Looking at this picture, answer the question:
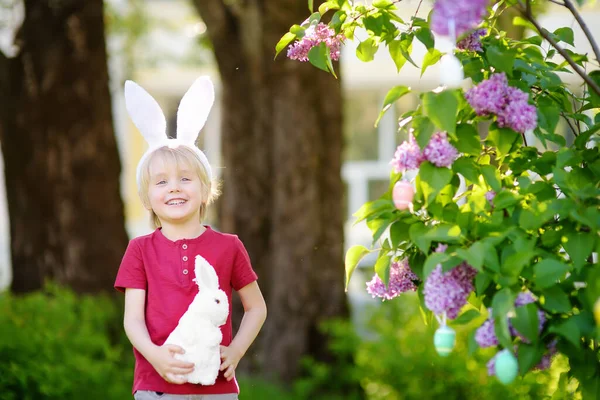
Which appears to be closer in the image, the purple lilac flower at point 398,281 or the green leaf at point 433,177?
the green leaf at point 433,177

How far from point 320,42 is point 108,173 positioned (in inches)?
177

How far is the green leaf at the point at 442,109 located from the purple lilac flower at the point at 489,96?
0.36ft

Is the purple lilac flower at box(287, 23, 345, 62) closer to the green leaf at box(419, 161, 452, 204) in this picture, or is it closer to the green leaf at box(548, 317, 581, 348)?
the green leaf at box(419, 161, 452, 204)

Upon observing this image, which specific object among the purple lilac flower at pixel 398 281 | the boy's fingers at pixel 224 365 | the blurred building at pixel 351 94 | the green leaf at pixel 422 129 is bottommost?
the boy's fingers at pixel 224 365

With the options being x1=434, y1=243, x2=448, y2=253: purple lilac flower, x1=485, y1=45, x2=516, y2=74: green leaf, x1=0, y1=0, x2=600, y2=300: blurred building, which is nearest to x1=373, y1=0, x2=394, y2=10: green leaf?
x1=485, y1=45, x2=516, y2=74: green leaf

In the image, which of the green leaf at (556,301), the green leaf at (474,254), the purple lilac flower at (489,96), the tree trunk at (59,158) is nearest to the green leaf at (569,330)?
the green leaf at (556,301)

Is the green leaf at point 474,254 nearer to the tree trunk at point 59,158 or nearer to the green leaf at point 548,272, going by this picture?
the green leaf at point 548,272

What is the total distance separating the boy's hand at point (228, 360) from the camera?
109 inches

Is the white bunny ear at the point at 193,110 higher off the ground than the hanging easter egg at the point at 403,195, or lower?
higher

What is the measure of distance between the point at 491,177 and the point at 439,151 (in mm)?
239

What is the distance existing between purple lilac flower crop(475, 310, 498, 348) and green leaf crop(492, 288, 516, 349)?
5 centimetres

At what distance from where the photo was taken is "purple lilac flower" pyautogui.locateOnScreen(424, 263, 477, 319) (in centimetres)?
223

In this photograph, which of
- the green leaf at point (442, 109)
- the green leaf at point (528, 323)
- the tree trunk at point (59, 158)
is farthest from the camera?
the tree trunk at point (59, 158)

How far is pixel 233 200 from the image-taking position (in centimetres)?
661
